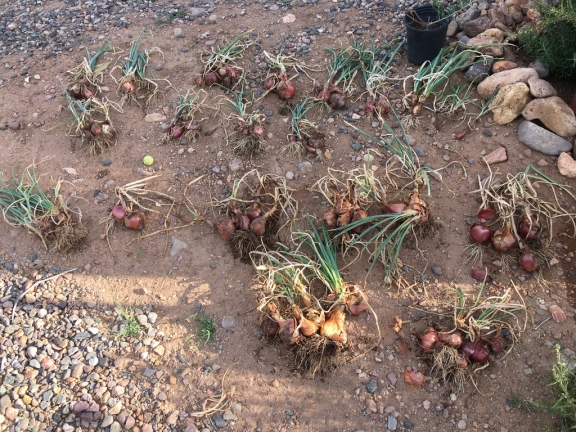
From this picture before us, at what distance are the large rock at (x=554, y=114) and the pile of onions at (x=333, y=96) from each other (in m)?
1.28

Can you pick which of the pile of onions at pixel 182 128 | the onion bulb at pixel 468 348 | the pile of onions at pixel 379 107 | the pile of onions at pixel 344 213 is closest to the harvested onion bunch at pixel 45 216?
the pile of onions at pixel 182 128

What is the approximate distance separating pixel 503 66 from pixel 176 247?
2.68m

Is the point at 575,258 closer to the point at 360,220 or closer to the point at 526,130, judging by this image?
the point at 526,130

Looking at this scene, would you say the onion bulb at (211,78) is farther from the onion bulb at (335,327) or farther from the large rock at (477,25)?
the onion bulb at (335,327)

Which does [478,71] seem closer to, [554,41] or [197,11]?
[554,41]

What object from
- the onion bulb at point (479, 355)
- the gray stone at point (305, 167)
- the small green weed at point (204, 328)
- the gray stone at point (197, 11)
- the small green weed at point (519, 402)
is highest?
the gray stone at point (197, 11)

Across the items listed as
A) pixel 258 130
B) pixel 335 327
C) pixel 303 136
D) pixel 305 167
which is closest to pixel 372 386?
pixel 335 327

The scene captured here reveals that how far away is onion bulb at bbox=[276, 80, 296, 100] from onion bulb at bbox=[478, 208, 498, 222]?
1640 mm

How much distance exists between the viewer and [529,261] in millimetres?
2957

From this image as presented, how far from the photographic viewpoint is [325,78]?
13.4ft

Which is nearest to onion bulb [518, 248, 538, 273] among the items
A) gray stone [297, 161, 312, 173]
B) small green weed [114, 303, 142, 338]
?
gray stone [297, 161, 312, 173]

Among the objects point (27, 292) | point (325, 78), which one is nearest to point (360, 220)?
point (325, 78)

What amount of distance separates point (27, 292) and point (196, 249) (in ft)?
3.40

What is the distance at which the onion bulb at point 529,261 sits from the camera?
116 inches
